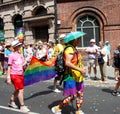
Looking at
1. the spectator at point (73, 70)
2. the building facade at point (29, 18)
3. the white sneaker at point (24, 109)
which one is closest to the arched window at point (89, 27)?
the building facade at point (29, 18)

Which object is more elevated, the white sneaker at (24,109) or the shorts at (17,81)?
the shorts at (17,81)

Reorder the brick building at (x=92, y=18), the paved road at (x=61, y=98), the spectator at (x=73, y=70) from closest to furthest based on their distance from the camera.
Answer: the spectator at (x=73, y=70) → the paved road at (x=61, y=98) → the brick building at (x=92, y=18)

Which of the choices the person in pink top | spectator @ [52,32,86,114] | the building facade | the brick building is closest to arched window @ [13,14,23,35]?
the building facade

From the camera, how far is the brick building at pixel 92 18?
19.5m

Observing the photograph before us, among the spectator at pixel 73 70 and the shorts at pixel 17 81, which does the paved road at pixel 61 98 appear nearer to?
the shorts at pixel 17 81

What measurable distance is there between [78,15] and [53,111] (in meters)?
13.5

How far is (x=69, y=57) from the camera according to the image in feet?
22.8

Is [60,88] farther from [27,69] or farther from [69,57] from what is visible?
[69,57]

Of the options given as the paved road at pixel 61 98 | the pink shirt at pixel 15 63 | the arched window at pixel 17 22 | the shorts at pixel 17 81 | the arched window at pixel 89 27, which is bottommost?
the paved road at pixel 61 98

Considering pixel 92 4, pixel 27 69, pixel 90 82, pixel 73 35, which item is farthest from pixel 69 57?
pixel 92 4

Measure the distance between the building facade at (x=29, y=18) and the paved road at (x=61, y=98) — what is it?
33.6 feet

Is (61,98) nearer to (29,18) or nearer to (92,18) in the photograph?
(92,18)

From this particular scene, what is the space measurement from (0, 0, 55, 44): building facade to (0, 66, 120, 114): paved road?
403 inches

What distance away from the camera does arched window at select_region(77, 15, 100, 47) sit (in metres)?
20.2
